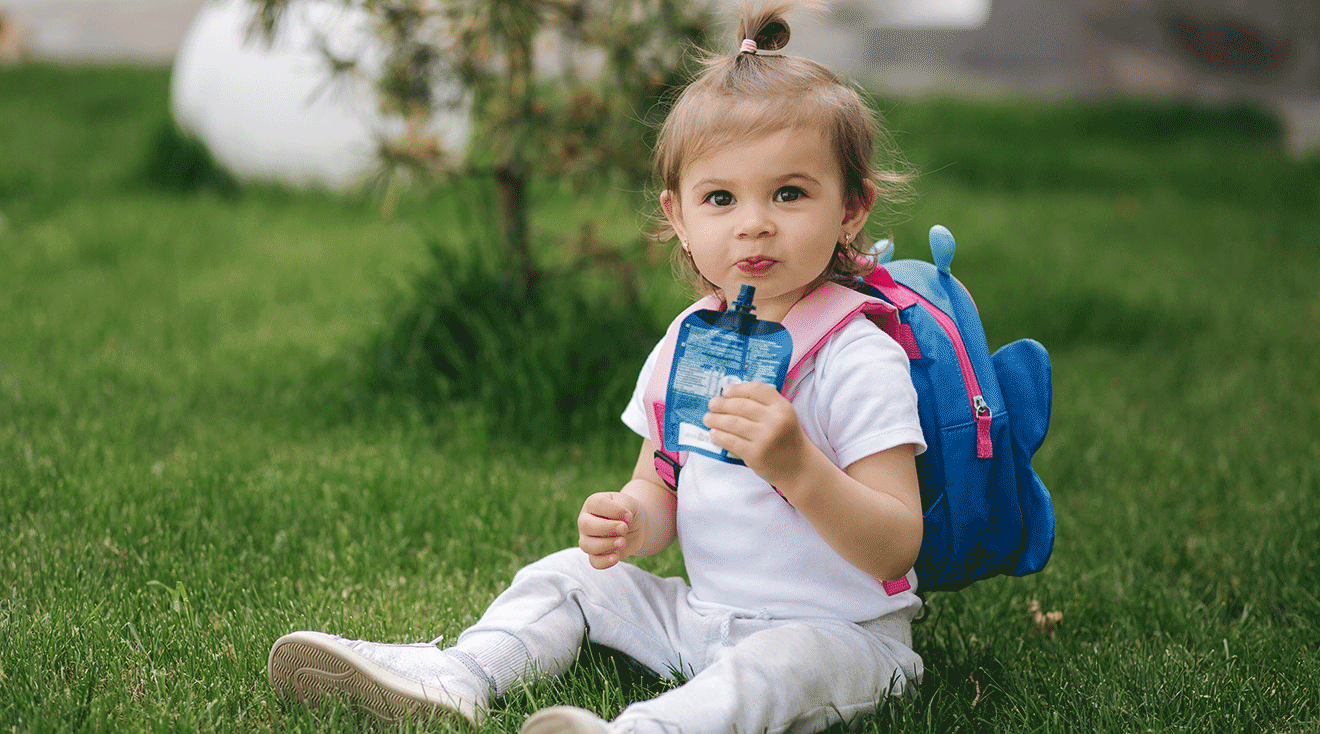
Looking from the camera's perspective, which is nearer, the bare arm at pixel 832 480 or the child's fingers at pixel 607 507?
the bare arm at pixel 832 480

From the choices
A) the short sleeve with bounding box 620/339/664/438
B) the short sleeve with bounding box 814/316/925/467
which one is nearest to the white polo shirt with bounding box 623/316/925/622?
the short sleeve with bounding box 814/316/925/467

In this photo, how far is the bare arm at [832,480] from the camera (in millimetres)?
1634

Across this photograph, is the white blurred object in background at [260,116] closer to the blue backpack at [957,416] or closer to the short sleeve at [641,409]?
the short sleeve at [641,409]

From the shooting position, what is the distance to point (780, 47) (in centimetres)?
197

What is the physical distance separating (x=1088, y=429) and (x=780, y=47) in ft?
8.64

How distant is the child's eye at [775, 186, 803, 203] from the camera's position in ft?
5.90

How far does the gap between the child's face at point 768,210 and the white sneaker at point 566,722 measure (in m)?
0.73

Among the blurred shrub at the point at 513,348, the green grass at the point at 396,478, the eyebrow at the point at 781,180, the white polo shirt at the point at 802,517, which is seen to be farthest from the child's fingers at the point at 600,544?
the blurred shrub at the point at 513,348

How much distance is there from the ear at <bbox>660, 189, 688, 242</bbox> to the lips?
190 mm

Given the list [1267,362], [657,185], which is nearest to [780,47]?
[657,185]

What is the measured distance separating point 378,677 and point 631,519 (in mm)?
499

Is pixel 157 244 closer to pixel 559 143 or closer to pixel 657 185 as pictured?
pixel 559 143

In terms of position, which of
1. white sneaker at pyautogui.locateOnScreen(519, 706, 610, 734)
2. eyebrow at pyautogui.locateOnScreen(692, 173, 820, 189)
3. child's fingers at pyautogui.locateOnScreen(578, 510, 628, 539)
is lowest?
white sneaker at pyautogui.locateOnScreen(519, 706, 610, 734)

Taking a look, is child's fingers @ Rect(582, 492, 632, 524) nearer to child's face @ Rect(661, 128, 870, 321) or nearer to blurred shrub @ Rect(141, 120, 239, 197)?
child's face @ Rect(661, 128, 870, 321)
